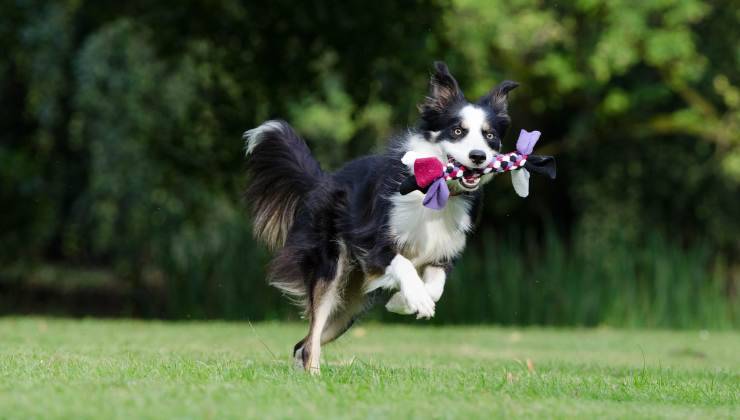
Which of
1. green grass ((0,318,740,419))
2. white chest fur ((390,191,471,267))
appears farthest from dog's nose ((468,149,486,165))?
green grass ((0,318,740,419))

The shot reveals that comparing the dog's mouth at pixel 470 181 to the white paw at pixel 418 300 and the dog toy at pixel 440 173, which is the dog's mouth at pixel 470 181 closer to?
the dog toy at pixel 440 173

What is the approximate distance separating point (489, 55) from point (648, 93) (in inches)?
97.2

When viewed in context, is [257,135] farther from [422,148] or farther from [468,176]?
[468,176]

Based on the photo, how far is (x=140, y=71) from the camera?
17.0m

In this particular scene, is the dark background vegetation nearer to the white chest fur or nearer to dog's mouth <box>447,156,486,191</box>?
the white chest fur

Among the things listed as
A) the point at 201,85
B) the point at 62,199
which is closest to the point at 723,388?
the point at 201,85

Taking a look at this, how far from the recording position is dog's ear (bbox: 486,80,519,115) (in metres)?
7.12

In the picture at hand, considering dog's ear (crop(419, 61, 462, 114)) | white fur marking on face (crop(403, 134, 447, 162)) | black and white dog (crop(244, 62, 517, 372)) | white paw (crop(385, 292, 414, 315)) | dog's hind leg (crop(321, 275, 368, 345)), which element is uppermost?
dog's ear (crop(419, 61, 462, 114))

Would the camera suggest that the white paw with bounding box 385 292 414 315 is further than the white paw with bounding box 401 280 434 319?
Yes

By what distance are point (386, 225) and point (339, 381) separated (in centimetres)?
121

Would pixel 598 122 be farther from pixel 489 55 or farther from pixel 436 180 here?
pixel 436 180

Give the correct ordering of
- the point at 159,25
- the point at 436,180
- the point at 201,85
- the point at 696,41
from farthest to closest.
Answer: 1. the point at 696,41
2. the point at 201,85
3. the point at 159,25
4. the point at 436,180

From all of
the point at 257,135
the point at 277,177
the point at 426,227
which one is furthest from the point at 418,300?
the point at 257,135

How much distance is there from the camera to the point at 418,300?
6.50 m
